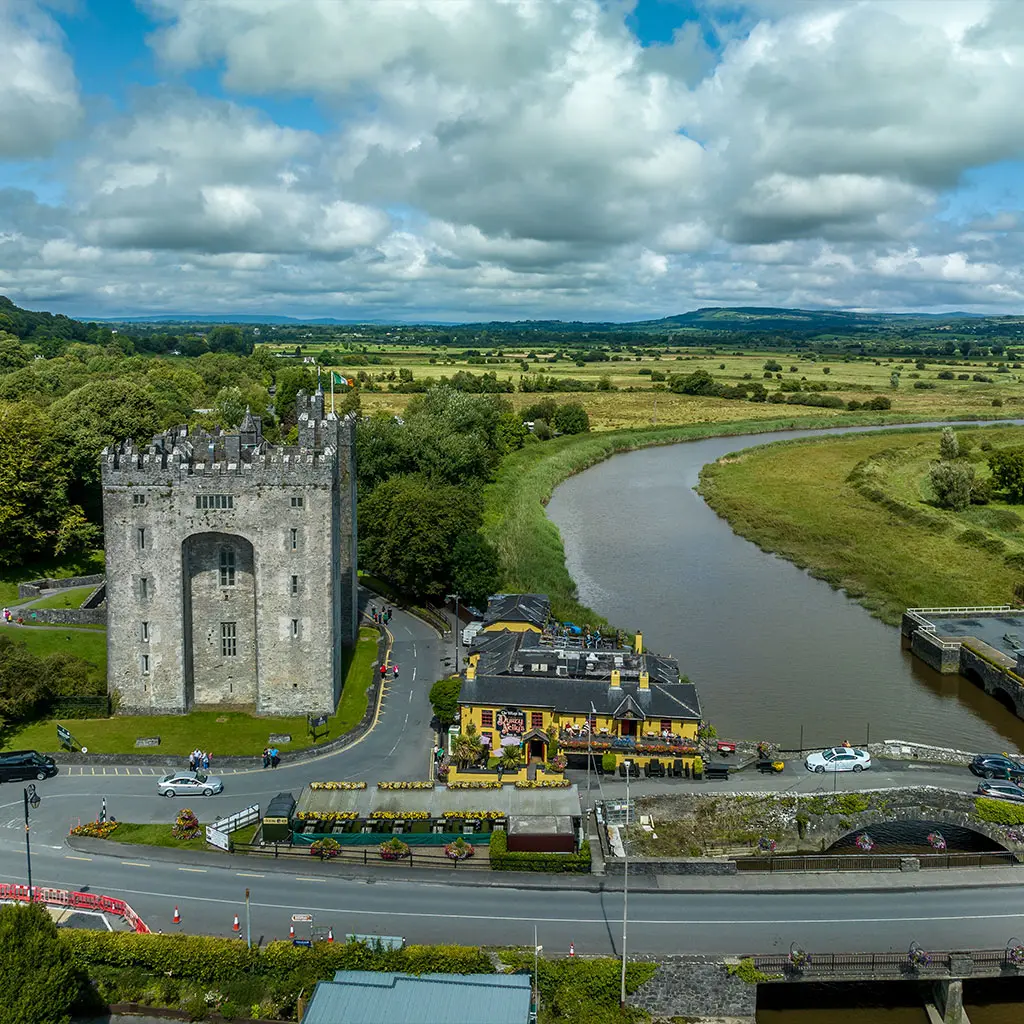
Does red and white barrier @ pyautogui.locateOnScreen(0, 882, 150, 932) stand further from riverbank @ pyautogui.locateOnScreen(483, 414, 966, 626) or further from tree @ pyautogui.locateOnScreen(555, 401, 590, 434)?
tree @ pyautogui.locateOnScreen(555, 401, 590, 434)

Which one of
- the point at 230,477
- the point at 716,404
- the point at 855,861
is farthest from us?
the point at 716,404

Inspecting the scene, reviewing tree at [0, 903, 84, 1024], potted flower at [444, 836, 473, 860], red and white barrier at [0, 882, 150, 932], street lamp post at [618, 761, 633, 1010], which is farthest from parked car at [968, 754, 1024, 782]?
tree at [0, 903, 84, 1024]

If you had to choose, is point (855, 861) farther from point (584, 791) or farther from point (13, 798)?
point (13, 798)

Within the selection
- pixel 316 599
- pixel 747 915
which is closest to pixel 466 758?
pixel 316 599

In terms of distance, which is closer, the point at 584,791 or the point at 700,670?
the point at 584,791

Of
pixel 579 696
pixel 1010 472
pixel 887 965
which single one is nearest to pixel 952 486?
pixel 1010 472

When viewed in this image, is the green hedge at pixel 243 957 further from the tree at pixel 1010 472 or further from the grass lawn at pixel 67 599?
the tree at pixel 1010 472

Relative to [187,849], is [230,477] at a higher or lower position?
higher
